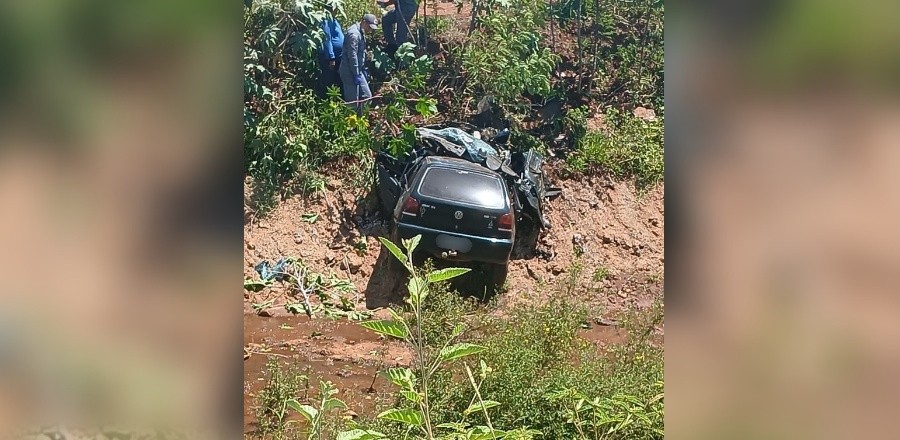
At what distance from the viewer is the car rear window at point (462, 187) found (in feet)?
18.4

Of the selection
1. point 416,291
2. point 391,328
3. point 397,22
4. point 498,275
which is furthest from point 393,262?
point 391,328

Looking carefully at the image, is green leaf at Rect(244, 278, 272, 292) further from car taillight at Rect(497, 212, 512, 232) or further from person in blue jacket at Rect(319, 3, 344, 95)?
car taillight at Rect(497, 212, 512, 232)

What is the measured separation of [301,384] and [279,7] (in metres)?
3.22

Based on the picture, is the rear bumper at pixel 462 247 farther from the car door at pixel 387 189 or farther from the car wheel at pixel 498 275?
the car door at pixel 387 189

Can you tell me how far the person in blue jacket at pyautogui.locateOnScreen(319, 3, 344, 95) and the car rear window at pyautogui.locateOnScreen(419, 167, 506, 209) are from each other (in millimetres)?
1245

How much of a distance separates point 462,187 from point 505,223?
1.42 ft

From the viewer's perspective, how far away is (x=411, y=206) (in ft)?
18.6

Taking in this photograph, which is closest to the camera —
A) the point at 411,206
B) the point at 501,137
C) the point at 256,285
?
the point at 411,206

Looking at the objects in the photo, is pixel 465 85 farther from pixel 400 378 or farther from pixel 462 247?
pixel 400 378

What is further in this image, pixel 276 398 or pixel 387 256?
pixel 387 256
